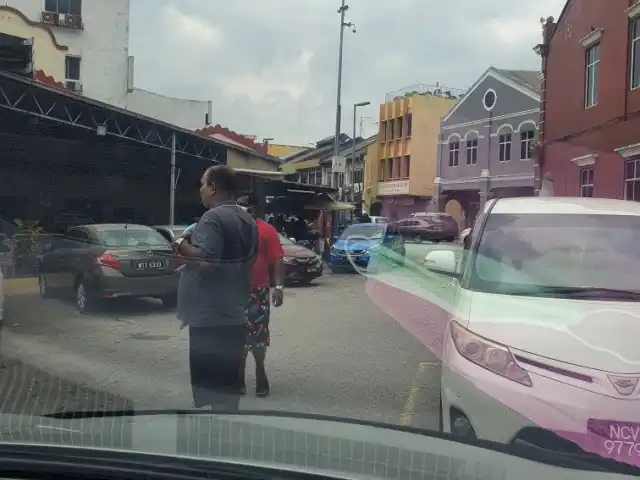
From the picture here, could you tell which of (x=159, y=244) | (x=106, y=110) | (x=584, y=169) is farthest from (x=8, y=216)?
(x=584, y=169)

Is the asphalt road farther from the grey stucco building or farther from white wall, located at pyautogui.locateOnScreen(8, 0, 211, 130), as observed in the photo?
white wall, located at pyautogui.locateOnScreen(8, 0, 211, 130)

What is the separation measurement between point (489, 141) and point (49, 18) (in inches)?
249

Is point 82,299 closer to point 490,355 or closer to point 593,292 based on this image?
point 490,355

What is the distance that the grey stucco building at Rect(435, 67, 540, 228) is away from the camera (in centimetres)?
760

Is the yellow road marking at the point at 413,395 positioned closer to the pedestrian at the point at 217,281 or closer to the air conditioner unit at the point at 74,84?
the pedestrian at the point at 217,281

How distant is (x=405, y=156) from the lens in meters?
8.81

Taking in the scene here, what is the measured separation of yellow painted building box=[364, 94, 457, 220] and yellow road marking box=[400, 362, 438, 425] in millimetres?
2559

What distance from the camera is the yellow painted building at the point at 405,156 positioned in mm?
8031

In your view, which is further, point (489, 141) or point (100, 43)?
point (100, 43)

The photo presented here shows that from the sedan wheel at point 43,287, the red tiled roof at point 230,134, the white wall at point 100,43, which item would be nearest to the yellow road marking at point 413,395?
the red tiled roof at point 230,134

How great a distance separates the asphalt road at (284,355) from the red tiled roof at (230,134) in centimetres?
189

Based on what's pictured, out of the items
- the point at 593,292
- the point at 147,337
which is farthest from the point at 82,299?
the point at 593,292

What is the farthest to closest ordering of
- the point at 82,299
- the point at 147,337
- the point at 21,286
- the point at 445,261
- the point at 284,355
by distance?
the point at 21,286 → the point at 82,299 → the point at 147,337 → the point at 284,355 → the point at 445,261

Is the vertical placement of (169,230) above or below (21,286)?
above
